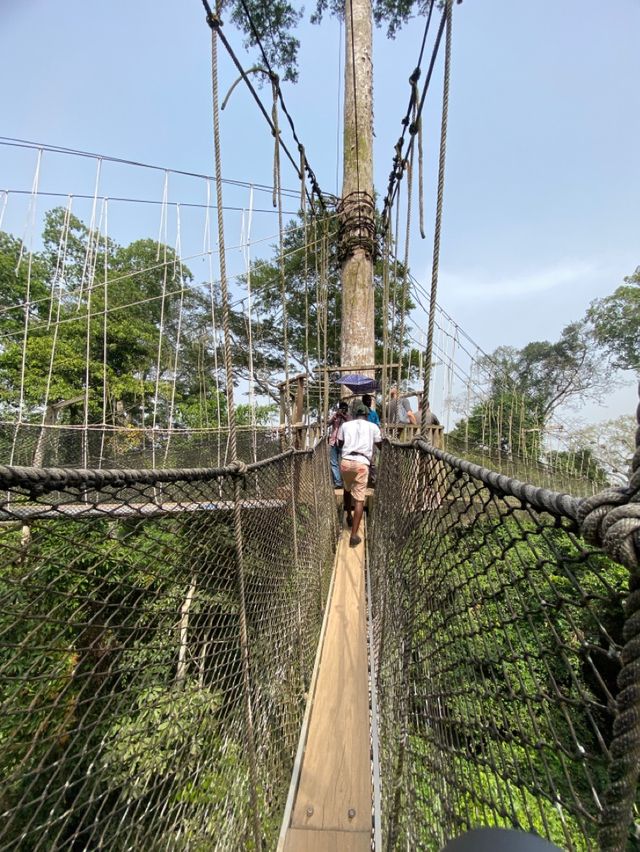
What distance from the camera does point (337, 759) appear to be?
0.90m

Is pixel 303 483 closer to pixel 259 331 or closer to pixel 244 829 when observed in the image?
pixel 244 829

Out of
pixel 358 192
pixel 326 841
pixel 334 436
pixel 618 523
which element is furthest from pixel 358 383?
pixel 618 523

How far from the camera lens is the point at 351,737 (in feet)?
3.11

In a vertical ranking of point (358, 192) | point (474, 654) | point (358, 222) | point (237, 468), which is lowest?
point (474, 654)

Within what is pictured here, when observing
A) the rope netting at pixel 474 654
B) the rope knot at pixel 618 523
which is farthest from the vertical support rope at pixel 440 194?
the rope knot at pixel 618 523

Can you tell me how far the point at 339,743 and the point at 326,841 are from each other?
0.62ft

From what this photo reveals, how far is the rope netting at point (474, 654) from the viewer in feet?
1.28

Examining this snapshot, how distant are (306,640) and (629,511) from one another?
1435 mm

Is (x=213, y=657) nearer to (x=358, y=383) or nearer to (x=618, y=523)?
(x=618, y=523)

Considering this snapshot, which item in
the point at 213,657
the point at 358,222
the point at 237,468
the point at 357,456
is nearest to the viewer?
the point at 237,468

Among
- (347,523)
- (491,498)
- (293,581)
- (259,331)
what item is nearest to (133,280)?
(259,331)

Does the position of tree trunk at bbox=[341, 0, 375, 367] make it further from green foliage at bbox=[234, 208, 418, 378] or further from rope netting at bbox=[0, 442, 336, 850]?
green foliage at bbox=[234, 208, 418, 378]

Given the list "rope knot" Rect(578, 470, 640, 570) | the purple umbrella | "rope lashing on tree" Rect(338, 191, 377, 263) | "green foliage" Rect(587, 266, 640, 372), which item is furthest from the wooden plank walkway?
"green foliage" Rect(587, 266, 640, 372)

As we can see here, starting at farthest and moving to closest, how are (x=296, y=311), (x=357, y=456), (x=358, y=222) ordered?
(x=296, y=311), (x=358, y=222), (x=357, y=456)
